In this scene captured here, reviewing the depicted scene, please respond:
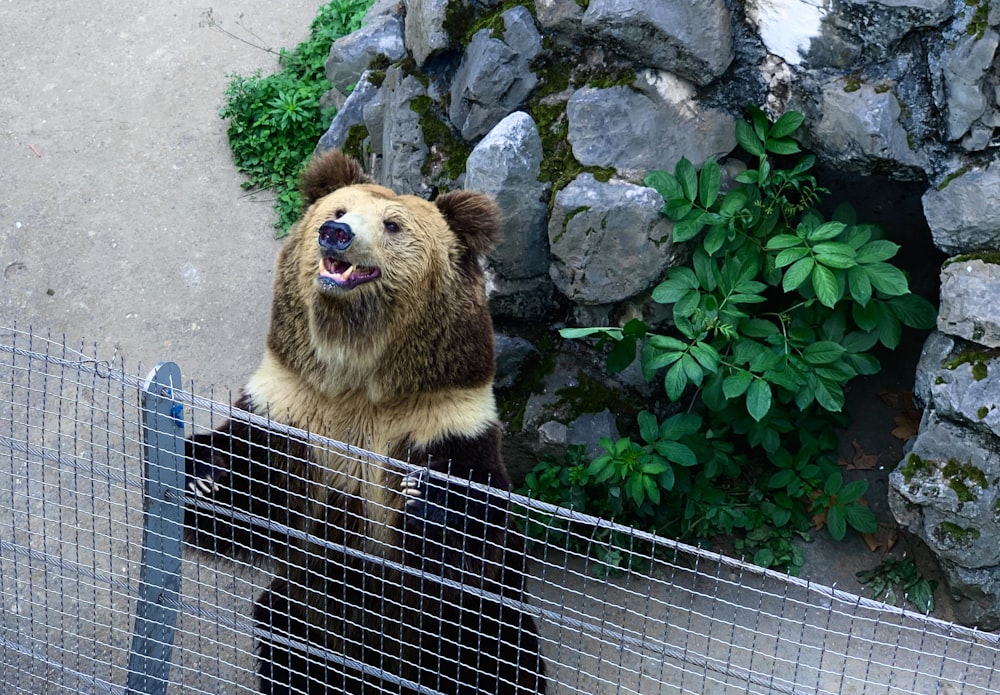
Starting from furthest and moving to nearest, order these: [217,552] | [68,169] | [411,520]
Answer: [68,169] < [217,552] < [411,520]

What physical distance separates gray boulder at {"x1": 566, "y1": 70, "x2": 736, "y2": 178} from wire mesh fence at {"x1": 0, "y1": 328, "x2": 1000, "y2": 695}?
4.89 feet

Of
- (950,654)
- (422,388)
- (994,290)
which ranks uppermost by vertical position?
(994,290)

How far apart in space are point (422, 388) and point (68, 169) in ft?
11.4

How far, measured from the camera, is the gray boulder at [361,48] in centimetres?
637

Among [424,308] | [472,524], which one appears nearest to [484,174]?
[424,308]

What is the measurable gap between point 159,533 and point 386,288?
1.06 m

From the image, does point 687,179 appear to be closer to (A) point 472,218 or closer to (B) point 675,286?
(B) point 675,286


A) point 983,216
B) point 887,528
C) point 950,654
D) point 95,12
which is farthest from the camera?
point 95,12

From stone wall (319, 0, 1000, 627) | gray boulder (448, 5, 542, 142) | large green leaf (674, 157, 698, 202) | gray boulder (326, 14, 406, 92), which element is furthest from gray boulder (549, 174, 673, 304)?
gray boulder (326, 14, 406, 92)

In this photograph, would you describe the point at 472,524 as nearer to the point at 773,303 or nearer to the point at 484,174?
the point at 484,174

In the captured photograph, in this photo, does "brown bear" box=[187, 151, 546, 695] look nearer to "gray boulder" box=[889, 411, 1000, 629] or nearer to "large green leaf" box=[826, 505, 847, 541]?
"large green leaf" box=[826, 505, 847, 541]

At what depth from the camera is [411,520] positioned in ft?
12.3

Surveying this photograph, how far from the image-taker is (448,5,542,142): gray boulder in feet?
15.9

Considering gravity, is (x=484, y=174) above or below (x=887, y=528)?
above
